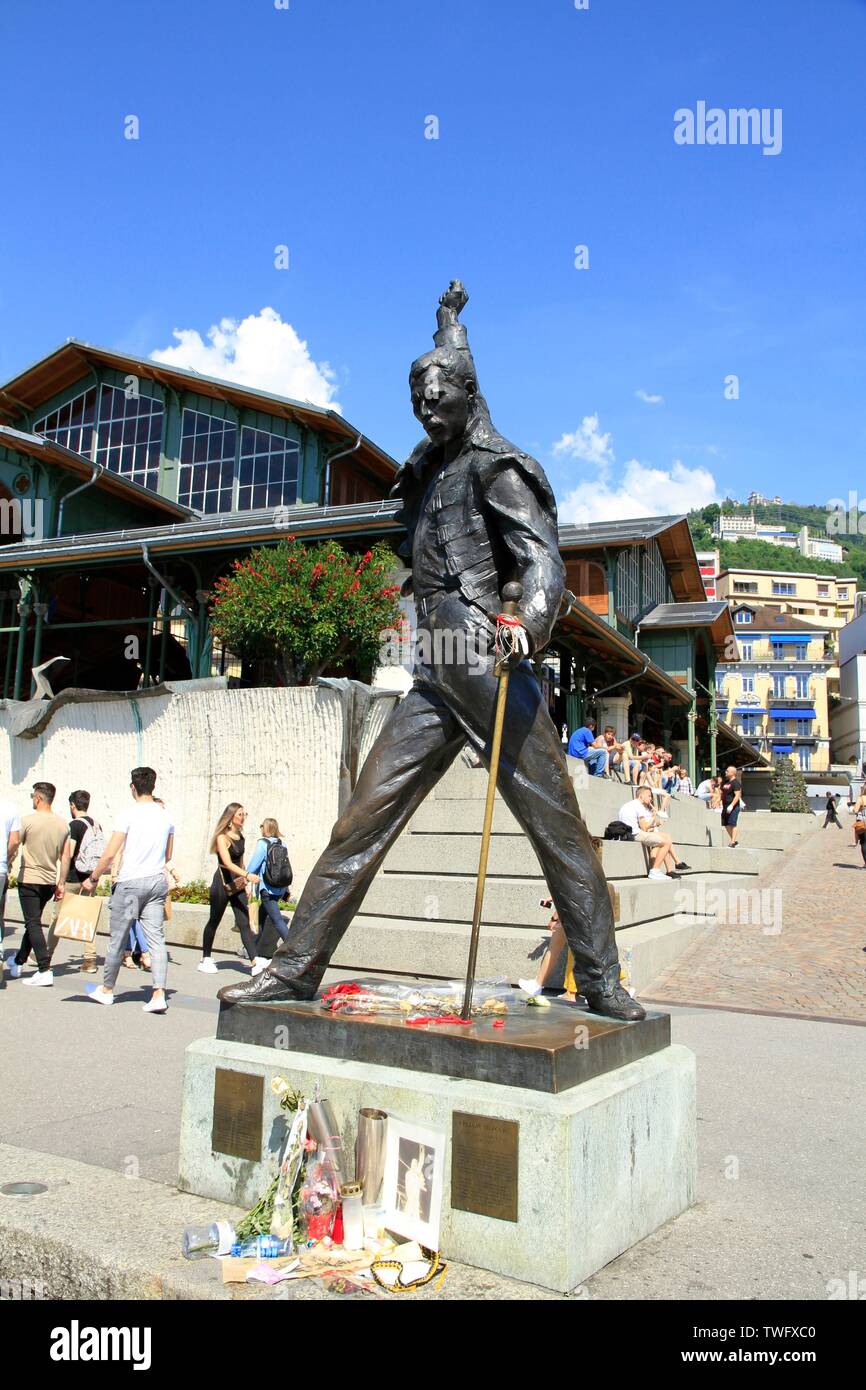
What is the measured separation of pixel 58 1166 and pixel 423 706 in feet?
6.97

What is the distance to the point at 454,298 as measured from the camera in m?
4.11

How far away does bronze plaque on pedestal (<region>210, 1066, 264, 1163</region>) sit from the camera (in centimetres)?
344

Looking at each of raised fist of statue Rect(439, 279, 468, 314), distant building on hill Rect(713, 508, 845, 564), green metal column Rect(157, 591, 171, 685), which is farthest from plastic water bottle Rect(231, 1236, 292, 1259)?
distant building on hill Rect(713, 508, 845, 564)

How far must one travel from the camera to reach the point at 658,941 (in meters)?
9.38

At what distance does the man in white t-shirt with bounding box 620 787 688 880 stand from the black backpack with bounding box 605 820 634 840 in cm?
15

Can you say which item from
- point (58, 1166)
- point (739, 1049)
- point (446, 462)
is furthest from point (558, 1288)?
point (739, 1049)

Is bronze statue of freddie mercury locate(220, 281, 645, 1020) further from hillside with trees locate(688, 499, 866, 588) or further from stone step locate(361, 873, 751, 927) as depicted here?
hillside with trees locate(688, 499, 866, 588)

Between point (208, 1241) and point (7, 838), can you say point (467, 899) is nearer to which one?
point (7, 838)

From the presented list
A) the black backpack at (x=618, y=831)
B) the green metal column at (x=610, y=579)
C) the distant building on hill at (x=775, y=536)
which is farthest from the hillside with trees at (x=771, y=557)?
the black backpack at (x=618, y=831)

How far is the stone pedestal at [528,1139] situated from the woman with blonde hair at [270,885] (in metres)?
5.47

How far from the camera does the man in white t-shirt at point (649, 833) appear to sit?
1198 centimetres

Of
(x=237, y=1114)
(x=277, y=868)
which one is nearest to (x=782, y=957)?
(x=277, y=868)

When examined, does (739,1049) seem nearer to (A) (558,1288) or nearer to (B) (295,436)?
(A) (558,1288)
